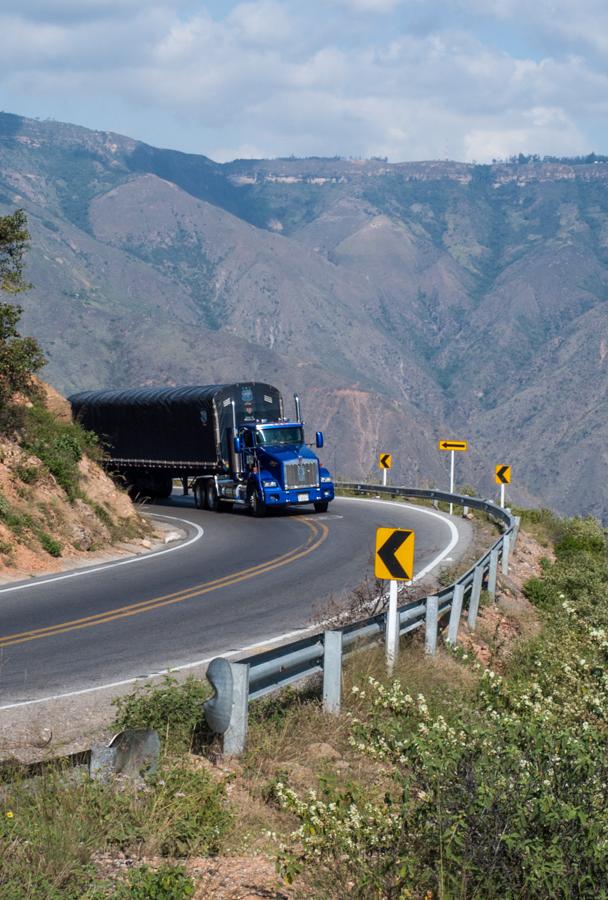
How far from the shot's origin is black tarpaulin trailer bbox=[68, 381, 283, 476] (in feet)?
120

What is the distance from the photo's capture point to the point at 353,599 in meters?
15.5

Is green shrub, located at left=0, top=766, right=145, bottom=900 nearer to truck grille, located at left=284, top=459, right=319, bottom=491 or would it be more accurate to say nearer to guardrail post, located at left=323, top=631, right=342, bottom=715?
guardrail post, located at left=323, top=631, right=342, bottom=715

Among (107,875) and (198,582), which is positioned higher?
(107,875)

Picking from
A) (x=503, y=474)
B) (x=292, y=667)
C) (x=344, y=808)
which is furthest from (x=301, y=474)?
(x=344, y=808)

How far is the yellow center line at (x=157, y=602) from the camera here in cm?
1470

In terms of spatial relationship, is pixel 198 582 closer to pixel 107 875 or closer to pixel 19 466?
pixel 19 466

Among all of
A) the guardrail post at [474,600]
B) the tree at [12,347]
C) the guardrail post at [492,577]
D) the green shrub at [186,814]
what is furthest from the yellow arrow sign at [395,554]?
the tree at [12,347]

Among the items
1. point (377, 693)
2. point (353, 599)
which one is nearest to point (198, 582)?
point (353, 599)

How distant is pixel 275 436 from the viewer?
115 feet

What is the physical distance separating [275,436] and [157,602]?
1760 cm

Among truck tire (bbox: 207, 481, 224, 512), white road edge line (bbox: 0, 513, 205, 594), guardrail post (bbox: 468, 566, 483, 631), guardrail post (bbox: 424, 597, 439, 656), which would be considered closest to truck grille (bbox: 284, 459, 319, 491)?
truck tire (bbox: 207, 481, 224, 512)

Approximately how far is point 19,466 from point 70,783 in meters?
18.6

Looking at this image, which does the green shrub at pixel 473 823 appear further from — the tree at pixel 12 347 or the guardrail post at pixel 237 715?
the tree at pixel 12 347

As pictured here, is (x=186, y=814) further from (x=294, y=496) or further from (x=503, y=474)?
(x=503, y=474)
